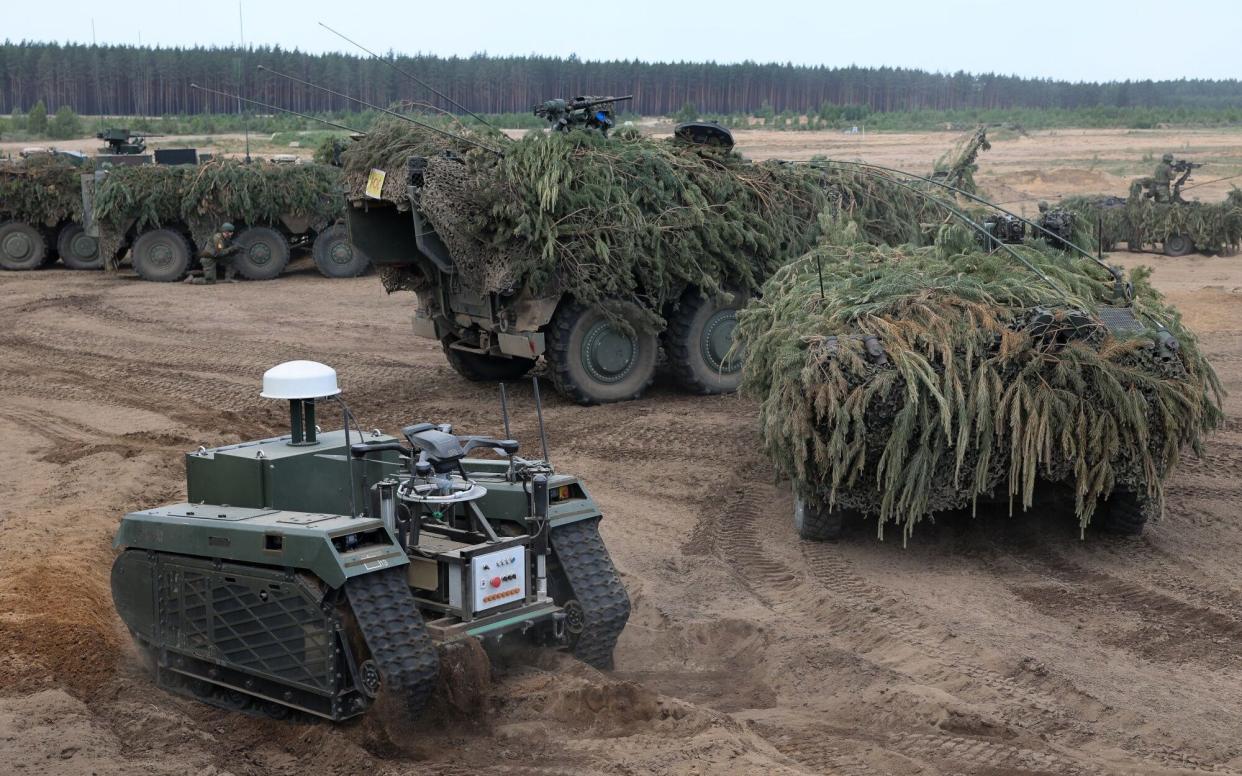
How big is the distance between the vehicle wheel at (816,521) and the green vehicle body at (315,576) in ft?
8.12

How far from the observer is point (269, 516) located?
6.06 meters

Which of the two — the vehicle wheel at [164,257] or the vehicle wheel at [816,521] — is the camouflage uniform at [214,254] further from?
the vehicle wheel at [816,521]

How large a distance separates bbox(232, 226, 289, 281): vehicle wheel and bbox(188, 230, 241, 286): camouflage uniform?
20 centimetres

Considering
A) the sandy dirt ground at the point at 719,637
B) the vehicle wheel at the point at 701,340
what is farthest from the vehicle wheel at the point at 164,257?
the vehicle wheel at the point at 701,340

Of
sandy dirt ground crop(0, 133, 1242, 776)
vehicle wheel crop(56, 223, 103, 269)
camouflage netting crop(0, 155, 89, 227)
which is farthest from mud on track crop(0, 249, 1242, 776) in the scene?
vehicle wheel crop(56, 223, 103, 269)

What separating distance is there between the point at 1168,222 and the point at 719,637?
1925cm

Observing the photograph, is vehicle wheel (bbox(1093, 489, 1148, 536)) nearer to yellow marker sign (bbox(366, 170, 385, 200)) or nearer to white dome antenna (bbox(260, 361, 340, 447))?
white dome antenna (bbox(260, 361, 340, 447))

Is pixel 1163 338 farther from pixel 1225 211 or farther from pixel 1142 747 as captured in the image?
pixel 1225 211

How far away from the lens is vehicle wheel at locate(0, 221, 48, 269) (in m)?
24.3

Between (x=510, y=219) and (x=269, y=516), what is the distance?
627 cm

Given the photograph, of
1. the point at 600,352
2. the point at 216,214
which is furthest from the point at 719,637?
the point at 216,214

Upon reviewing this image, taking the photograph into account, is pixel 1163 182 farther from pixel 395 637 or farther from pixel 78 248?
pixel 395 637

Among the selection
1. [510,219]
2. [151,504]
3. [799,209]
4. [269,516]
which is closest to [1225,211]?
[799,209]

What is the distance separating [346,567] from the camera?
5559 mm
